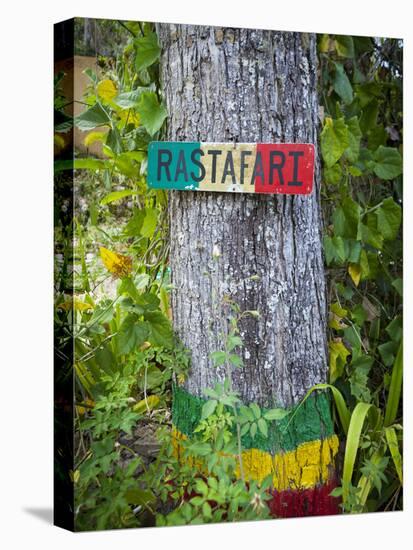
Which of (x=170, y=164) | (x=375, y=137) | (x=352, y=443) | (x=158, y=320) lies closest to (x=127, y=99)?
(x=170, y=164)

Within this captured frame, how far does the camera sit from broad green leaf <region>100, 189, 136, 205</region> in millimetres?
3852

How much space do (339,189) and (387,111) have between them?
359mm

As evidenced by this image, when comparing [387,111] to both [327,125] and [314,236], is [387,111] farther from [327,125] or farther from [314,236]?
[314,236]

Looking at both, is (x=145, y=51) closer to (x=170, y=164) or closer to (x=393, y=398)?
(x=170, y=164)

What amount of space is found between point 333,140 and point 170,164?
24.4 inches

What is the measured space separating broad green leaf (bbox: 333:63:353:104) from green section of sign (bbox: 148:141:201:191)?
63cm

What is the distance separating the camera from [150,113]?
3871mm

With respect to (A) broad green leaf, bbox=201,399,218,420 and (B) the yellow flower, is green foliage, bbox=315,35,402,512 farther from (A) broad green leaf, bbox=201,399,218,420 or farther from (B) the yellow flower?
(B) the yellow flower

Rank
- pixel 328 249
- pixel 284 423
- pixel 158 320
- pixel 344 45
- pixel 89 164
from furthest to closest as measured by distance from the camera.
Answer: pixel 344 45 → pixel 328 249 → pixel 284 423 → pixel 158 320 → pixel 89 164

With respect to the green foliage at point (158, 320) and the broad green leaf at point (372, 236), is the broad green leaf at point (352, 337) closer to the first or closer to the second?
the green foliage at point (158, 320)

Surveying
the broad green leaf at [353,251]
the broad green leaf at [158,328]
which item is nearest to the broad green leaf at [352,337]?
the broad green leaf at [353,251]

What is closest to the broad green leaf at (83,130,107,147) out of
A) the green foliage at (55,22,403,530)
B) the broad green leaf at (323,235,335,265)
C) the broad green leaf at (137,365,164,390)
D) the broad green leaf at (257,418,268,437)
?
the green foliage at (55,22,403,530)

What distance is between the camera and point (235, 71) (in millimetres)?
3928

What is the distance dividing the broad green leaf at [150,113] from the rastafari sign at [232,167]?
0.05 m
